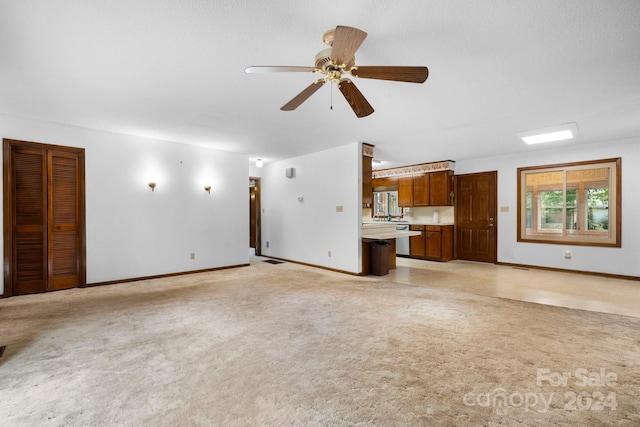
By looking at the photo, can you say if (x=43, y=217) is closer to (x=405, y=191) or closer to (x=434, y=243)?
(x=405, y=191)

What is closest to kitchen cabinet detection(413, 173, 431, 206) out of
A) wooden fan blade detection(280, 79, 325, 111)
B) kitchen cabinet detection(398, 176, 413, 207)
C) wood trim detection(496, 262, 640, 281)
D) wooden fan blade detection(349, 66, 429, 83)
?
kitchen cabinet detection(398, 176, 413, 207)

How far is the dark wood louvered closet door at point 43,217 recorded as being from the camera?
393cm

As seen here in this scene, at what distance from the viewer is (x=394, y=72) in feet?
6.77

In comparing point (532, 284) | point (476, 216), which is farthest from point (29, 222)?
point (476, 216)

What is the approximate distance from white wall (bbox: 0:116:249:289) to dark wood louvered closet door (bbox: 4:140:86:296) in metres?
0.14

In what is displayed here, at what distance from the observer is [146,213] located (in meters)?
4.96

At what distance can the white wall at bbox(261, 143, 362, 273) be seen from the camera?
5430 millimetres

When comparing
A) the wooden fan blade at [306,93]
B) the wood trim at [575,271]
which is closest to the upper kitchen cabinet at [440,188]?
the wood trim at [575,271]

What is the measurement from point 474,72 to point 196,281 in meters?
4.67

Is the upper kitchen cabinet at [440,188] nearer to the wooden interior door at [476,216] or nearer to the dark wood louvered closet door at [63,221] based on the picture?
the wooden interior door at [476,216]

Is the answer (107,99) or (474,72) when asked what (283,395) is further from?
(107,99)

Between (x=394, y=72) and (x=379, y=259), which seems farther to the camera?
(x=379, y=259)

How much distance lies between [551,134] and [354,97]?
387 cm

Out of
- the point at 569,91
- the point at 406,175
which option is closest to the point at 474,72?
the point at 569,91
